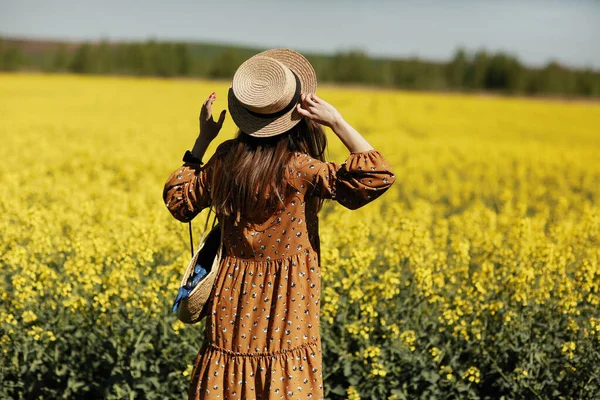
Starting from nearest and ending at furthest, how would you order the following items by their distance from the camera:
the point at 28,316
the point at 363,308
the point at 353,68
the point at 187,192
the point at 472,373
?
1. the point at 187,192
2. the point at 472,373
3. the point at 28,316
4. the point at 363,308
5. the point at 353,68

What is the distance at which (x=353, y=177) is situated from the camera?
8.50 feet

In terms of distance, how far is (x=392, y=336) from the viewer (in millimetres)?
4012

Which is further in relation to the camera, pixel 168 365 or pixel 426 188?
pixel 426 188

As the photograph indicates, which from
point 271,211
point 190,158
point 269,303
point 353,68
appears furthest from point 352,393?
point 353,68

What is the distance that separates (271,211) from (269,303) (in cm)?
34

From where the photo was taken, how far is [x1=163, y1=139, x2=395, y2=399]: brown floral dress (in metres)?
2.68

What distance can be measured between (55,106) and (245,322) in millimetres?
24319

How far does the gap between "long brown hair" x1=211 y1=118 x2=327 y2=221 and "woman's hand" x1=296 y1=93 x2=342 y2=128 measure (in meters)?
0.12

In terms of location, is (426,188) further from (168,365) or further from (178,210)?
(178,210)

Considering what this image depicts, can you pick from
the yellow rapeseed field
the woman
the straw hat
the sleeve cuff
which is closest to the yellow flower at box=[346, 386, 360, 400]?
the yellow rapeseed field

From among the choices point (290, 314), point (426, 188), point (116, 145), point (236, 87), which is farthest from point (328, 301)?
point (116, 145)

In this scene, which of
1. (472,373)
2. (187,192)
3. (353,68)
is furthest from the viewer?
(353,68)

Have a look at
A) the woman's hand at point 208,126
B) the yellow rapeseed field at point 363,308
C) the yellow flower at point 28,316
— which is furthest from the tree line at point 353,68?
the woman's hand at point 208,126

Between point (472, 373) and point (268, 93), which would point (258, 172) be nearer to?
point (268, 93)
